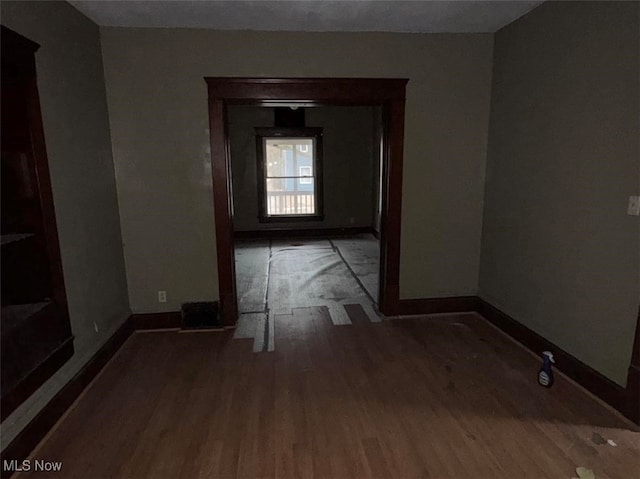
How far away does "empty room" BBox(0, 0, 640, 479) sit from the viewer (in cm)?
203

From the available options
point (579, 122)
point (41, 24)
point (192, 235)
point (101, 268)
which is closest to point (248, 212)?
point (192, 235)

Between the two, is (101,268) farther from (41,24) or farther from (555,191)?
(555,191)

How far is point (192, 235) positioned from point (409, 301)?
2092 mm

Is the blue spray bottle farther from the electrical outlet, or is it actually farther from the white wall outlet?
the electrical outlet

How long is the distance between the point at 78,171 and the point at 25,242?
2.21 ft

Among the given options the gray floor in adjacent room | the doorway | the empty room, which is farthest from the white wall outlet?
the gray floor in adjacent room

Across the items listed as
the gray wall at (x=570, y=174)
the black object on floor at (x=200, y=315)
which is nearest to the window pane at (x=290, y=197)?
the black object on floor at (x=200, y=315)

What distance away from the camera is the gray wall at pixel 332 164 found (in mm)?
7641

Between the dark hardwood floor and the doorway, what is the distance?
2.21 ft

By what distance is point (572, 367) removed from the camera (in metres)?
2.60

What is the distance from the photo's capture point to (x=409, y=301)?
3746 millimetres

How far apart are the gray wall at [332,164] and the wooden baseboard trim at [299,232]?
9cm

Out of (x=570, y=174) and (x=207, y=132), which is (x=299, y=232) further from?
(x=570, y=174)

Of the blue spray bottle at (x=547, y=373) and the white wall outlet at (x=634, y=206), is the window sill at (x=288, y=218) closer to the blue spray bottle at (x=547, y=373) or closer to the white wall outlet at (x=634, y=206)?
the blue spray bottle at (x=547, y=373)
